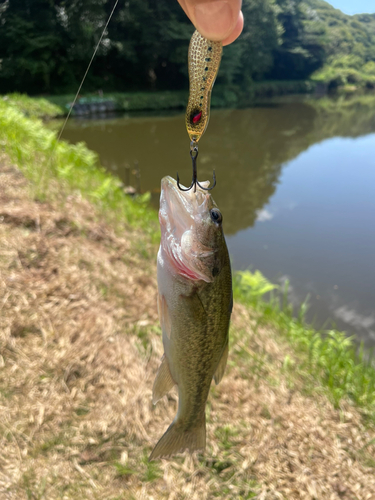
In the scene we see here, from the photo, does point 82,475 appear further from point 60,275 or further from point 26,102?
point 26,102

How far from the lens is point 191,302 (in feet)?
4.62

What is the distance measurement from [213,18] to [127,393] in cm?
254

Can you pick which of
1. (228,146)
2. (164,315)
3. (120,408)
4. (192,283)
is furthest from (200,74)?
(228,146)

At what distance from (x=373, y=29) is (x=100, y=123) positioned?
106814 millimetres

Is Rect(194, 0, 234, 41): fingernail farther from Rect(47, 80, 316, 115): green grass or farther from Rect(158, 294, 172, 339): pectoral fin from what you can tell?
Rect(47, 80, 316, 115): green grass

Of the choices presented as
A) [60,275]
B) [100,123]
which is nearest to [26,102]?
[100,123]

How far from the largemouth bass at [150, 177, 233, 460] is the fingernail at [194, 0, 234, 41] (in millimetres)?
548

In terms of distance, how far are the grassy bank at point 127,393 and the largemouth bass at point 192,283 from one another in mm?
1185

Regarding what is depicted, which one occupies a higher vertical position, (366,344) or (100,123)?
(366,344)

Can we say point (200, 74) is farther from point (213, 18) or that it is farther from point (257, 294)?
point (257, 294)

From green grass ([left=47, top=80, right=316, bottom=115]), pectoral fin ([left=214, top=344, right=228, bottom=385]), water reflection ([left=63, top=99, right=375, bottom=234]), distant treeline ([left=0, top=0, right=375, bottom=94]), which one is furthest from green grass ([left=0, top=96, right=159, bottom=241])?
distant treeline ([left=0, top=0, right=375, bottom=94])

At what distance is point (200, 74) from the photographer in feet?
4.17

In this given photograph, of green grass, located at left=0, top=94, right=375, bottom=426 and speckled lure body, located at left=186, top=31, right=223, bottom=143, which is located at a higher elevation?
speckled lure body, located at left=186, top=31, right=223, bottom=143

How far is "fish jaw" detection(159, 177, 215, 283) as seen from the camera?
4.47 ft
